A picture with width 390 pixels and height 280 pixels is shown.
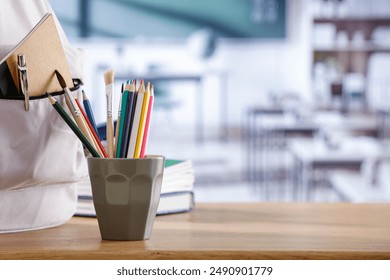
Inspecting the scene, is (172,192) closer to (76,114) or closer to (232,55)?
(76,114)

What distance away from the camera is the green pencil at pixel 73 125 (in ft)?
Result: 2.73

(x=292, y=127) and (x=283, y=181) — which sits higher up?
(x=292, y=127)

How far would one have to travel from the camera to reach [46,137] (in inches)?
33.3

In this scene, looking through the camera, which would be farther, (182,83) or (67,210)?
(182,83)

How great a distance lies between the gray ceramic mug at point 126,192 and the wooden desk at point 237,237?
17 mm

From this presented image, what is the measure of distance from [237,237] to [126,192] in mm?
131

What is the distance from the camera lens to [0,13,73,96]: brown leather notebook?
2.68 ft

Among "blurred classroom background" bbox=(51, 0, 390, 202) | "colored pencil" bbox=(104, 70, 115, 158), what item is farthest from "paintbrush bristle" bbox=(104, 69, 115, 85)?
"blurred classroom background" bbox=(51, 0, 390, 202)

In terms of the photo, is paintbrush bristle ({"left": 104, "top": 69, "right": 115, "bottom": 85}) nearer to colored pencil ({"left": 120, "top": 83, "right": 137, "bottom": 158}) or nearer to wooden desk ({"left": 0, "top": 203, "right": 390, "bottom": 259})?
colored pencil ({"left": 120, "top": 83, "right": 137, "bottom": 158})

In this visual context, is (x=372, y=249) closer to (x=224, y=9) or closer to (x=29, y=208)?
(x=29, y=208)

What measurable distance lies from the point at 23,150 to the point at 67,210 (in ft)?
0.43

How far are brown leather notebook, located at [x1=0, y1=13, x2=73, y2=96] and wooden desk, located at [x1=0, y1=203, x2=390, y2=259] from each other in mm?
162

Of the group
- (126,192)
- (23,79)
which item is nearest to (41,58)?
(23,79)
